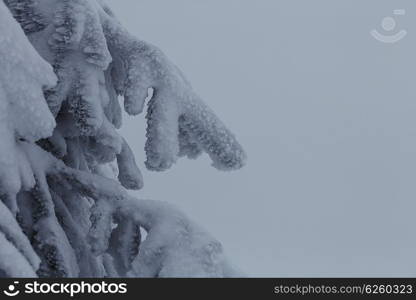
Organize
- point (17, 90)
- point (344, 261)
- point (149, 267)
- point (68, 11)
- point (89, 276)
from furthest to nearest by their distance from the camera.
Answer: point (344, 261) → point (89, 276) → point (68, 11) → point (149, 267) → point (17, 90)

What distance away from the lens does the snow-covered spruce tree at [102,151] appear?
8.89 feet

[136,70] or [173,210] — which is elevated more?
[136,70]

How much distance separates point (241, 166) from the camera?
293 cm

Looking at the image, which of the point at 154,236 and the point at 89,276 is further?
the point at 89,276

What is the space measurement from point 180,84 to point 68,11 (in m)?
0.41

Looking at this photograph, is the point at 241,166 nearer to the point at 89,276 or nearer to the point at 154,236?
the point at 154,236

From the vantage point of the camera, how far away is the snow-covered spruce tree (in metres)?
2.71

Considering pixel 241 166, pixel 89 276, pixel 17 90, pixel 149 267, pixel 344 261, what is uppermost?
pixel 17 90

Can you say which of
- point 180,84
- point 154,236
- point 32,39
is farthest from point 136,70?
point 154,236

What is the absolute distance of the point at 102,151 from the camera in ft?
10.6

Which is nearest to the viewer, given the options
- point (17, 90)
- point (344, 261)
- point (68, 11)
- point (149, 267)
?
point (17, 90)

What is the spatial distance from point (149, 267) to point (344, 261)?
17873 cm

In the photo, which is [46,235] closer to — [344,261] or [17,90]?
[17,90]

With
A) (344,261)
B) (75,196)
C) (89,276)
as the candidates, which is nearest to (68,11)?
(75,196)
